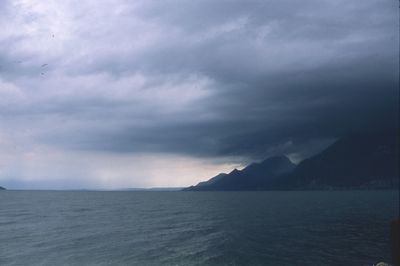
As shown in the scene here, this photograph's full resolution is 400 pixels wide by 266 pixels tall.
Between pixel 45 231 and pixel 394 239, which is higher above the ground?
pixel 394 239

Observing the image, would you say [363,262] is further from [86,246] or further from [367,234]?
[86,246]

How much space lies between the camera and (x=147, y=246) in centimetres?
6762

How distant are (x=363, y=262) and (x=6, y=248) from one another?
199 feet

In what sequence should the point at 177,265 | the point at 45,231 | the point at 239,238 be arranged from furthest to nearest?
1. the point at 45,231
2. the point at 239,238
3. the point at 177,265

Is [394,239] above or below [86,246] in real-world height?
above

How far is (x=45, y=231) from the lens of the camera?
8831 cm

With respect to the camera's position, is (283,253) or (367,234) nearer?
(283,253)

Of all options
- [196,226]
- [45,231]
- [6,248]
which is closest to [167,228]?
[196,226]

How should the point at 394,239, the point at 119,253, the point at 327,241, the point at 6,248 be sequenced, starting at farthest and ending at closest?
the point at 327,241, the point at 6,248, the point at 119,253, the point at 394,239

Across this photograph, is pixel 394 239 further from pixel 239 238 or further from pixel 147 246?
pixel 239 238

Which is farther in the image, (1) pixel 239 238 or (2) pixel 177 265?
(1) pixel 239 238

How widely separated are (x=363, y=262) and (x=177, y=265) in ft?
92.1

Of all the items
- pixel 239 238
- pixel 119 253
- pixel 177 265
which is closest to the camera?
pixel 177 265

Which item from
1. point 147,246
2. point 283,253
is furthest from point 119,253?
point 283,253
